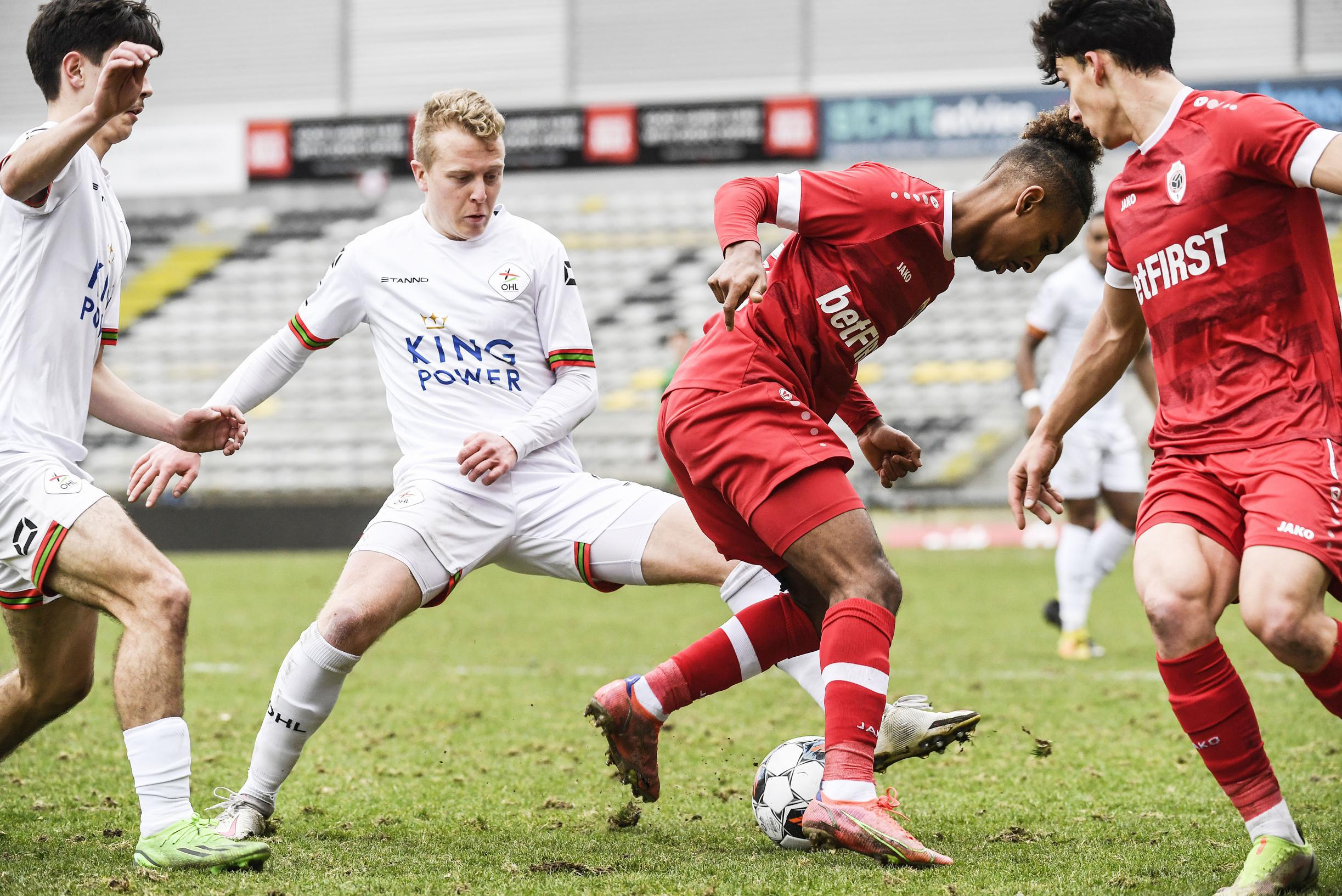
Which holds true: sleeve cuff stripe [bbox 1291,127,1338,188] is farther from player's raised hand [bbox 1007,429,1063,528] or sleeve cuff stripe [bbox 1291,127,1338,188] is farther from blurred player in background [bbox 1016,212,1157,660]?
blurred player in background [bbox 1016,212,1157,660]

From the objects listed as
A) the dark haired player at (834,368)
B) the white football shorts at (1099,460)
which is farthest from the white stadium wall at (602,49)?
the dark haired player at (834,368)

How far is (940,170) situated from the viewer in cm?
1925

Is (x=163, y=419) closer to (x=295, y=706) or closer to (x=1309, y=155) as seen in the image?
(x=295, y=706)

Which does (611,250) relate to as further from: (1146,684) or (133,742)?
(133,742)

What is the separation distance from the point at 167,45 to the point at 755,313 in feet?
69.2

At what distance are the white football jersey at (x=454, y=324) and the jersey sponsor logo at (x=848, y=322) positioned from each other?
2.98 ft

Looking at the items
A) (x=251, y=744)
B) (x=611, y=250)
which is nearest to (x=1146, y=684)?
(x=251, y=744)

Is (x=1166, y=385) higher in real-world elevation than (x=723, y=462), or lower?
higher

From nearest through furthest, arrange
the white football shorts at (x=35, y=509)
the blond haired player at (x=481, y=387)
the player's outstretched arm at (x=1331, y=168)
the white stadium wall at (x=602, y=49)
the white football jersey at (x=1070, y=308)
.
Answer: the player's outstretched arm at (x=1331, y=168)
the white football shorts at (x=35, y=509)
the blond haired player at (x=481, y=387)
the white football jersey at (x=1070, y=308)
the white stadium wall at (x=602, y=49)

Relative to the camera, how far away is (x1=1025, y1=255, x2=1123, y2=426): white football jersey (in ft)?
25.7

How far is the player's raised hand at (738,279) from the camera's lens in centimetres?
312

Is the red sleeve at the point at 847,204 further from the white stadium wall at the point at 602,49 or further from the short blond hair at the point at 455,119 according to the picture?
the white stadium wall at the point at 602,49

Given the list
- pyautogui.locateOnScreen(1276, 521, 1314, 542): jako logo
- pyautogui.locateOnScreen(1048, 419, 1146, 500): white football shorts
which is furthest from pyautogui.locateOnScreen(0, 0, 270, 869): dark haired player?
pyautogui.locateOnScreen(1048, 419, 1146, 500): white football shorts

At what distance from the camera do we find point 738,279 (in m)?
3.12
